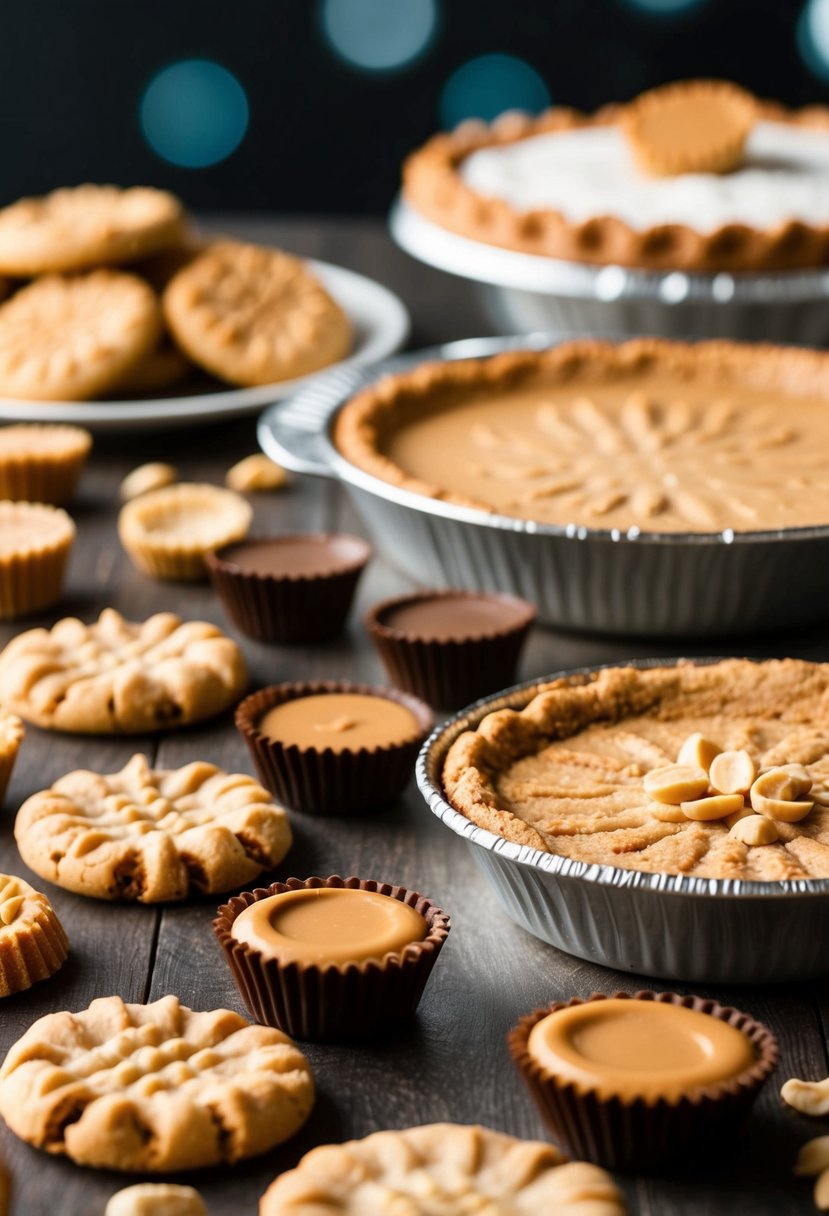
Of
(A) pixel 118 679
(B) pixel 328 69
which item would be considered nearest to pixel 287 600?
(A) pixel 118 679

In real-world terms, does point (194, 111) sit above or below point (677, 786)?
above

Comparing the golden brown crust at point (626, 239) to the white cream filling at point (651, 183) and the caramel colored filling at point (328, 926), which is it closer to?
the white cream filling at point (651, 183)

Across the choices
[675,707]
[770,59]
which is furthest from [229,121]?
[675,707]

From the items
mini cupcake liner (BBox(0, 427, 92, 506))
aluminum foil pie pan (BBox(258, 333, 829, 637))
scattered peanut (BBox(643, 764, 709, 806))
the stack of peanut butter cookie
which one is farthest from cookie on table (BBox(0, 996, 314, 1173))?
the stack of peanut butter cookie

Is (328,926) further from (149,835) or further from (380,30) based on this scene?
(380,30)

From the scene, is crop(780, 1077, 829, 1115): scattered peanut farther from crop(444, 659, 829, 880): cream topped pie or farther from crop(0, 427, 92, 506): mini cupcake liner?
crop(0, 427, 92, 506): mini cupcake liner

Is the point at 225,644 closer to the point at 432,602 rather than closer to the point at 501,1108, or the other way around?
the point at 432,602
